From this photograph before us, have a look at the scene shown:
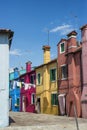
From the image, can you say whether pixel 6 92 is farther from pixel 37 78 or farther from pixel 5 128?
pixel 37 78

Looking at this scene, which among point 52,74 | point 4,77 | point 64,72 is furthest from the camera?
point 52,74

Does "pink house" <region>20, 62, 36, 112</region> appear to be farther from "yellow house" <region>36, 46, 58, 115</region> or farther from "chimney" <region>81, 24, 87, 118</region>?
"chimney" <region>81, 24, 87, 118</region>

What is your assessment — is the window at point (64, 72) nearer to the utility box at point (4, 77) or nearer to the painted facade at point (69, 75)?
the painted facade at point (69, 75)

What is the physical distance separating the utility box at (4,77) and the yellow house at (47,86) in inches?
695

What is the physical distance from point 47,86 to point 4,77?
2034cm

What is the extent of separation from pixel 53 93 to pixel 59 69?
11.9ft

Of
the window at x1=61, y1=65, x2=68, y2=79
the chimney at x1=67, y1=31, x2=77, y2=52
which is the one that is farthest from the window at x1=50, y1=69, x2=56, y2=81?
the chimney at x1=67, y1=31, x2=77, y2=52

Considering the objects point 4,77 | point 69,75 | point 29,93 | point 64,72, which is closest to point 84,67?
→ point 69,75

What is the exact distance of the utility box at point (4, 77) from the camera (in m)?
20.9

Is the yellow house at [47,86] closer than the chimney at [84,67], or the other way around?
the chimney at [84,67]

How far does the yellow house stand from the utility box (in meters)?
17.7

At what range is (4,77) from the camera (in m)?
21.3

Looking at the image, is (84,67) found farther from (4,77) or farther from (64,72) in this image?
(4,77)

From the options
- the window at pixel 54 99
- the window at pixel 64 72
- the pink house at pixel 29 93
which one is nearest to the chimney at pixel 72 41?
the window at pixel 64 72
